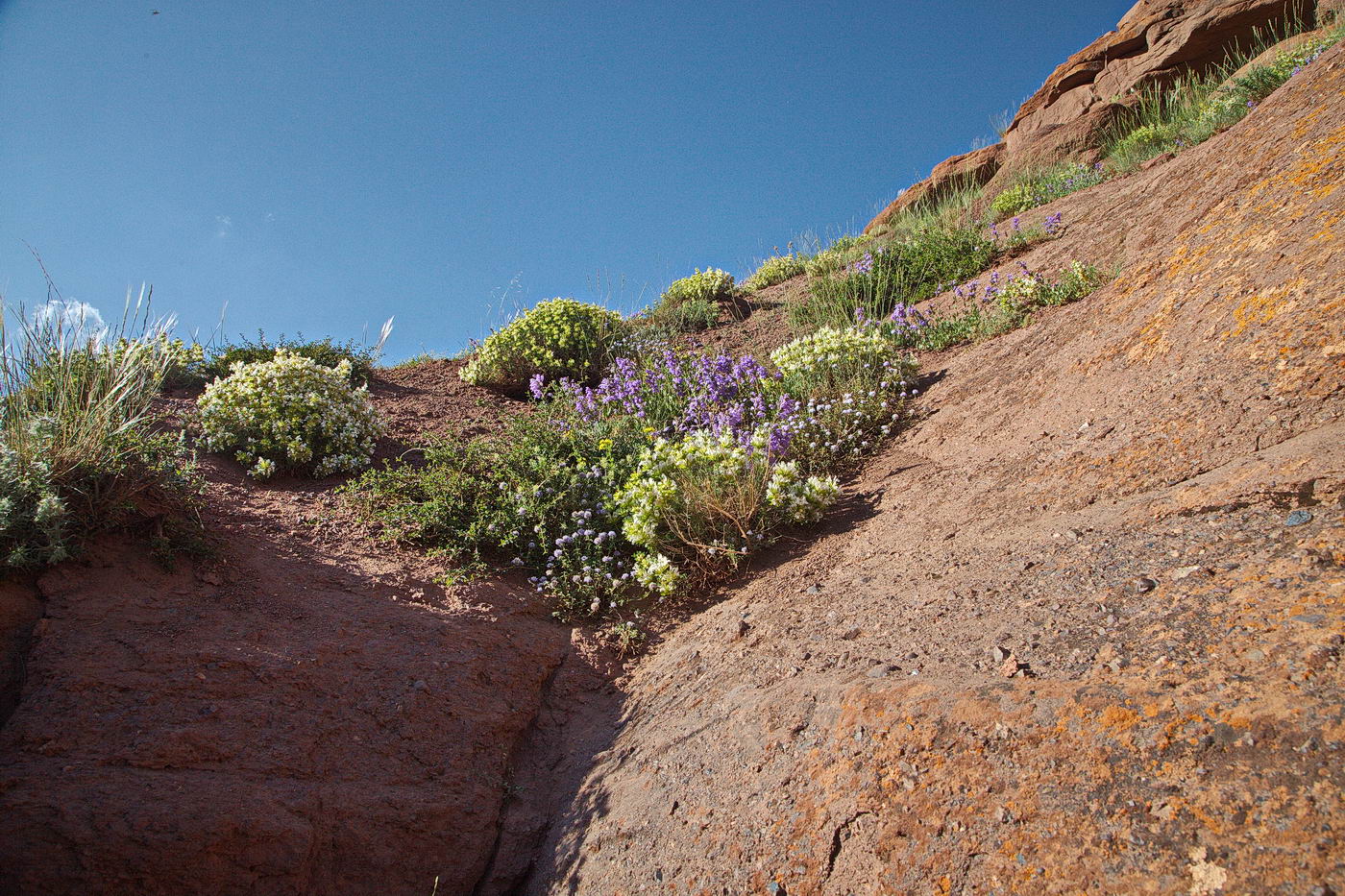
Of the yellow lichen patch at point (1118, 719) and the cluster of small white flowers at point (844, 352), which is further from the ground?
the cluster of small white flowers at point (844, 352)

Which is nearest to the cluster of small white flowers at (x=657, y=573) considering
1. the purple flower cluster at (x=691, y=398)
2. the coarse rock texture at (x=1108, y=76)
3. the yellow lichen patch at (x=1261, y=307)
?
the purple flower cluster at (x=691, y=398)

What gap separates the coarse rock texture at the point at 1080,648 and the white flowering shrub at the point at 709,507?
0.26 meters

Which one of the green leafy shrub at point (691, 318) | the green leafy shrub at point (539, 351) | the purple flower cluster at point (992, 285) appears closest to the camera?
the purple flower cluster at point (992, 285)

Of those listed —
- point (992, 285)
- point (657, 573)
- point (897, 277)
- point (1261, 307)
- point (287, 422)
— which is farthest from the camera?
point (897, 277)

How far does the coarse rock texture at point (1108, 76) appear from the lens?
12.2 metres

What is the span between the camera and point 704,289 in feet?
34.0

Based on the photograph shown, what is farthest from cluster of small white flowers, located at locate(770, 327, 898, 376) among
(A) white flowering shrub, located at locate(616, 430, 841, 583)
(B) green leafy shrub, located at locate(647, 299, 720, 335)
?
(B) green leafy shrub, located at locate(647, 299, 720, 335)

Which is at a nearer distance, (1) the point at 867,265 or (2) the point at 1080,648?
(2) the point at 1080,648

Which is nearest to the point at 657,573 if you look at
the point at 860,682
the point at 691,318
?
the point at 860,682

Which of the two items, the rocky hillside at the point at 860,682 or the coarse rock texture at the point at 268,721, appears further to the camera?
the coarse rock texture at the point at 268,721

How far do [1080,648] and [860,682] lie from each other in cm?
72

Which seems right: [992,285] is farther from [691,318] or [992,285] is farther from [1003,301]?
[691,318]

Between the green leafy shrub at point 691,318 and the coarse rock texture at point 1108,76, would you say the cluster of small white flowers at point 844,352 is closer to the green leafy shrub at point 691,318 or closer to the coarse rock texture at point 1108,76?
the green leafy shrub at point 691,318

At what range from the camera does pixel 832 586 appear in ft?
11.9
